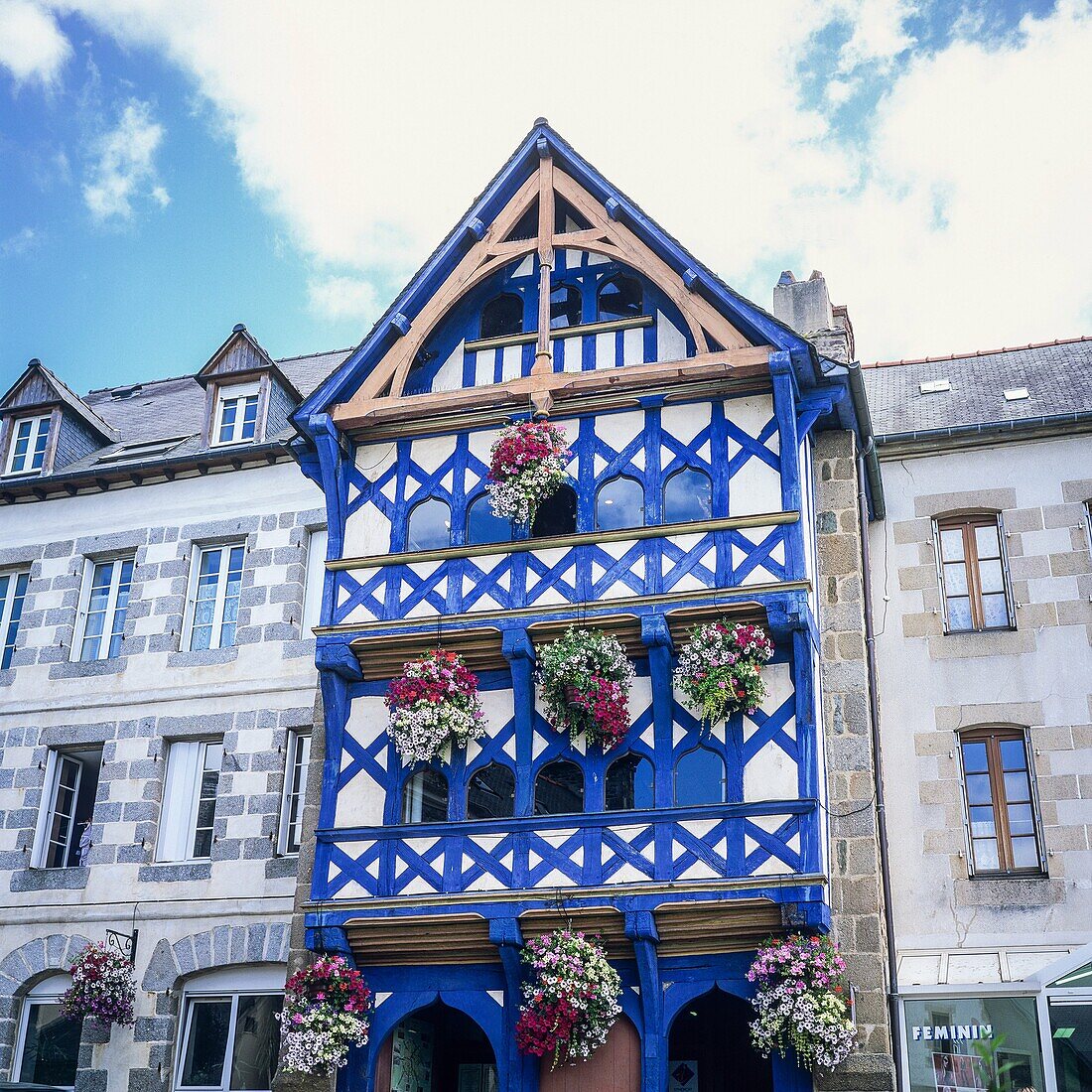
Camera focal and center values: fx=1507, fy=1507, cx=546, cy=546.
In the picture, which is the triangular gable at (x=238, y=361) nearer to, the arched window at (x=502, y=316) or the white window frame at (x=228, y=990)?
the arched window at (x=502, y=316)

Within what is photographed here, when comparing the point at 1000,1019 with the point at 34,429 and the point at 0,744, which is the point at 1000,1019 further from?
the point at 34,429

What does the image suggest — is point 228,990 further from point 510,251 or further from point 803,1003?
point 510,251

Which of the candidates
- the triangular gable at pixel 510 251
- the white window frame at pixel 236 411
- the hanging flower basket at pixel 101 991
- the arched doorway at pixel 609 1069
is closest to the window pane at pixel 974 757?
the arched doorway at pixel 609 1069

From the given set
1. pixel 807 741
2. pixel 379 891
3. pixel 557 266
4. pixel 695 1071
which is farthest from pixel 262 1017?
pixel 557 266

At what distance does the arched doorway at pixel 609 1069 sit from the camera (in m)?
14.1

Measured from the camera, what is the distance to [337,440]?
55.3 ft

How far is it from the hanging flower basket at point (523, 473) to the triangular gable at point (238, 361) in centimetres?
654

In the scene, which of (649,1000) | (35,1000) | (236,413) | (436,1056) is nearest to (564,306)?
(236,413)

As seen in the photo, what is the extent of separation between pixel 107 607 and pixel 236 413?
10.6 ft

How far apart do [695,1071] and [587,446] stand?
7.13 metres

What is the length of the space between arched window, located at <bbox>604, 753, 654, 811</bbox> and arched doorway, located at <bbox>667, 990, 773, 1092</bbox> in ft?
11.1

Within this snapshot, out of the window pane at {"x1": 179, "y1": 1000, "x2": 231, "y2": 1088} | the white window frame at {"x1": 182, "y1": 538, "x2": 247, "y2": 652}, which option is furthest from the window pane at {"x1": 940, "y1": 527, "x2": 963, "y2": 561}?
the window pane at {"x1": 179, "y1": 1000, "x2": 231, "y2": 1088}

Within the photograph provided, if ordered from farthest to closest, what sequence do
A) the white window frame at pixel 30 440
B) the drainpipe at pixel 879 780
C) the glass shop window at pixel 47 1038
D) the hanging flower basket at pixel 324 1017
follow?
the white window frame at pixel 30 440 → the glass shop window at pixel 47 1038 → the drainpipe at pixel 879 780 → the hanging flower basket at pixel 324 1017

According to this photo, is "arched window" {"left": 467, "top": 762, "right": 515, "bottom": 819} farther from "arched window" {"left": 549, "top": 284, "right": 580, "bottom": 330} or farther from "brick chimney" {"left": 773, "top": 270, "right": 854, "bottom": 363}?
"brick chimney" {"left": 773, "top": 270, "right": 854, "bottom": 363}
